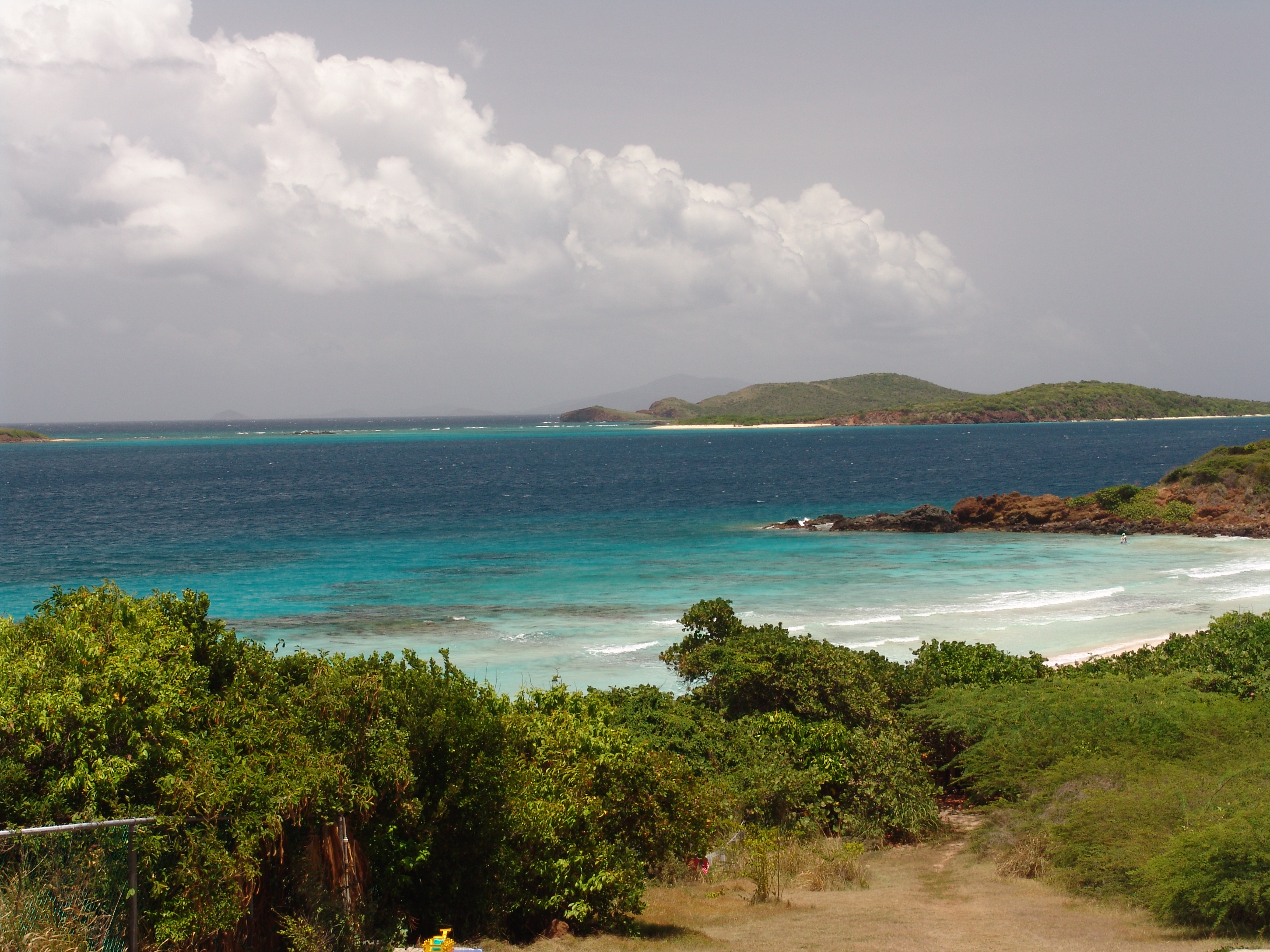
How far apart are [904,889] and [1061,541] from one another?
46.0 meters

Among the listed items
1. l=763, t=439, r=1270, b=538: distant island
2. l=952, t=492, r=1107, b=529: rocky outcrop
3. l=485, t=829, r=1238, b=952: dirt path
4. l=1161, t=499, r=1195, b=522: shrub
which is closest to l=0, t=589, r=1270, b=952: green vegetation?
l=485, t=829, r=1238, b=952: dirt path

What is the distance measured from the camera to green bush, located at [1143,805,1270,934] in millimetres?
9547

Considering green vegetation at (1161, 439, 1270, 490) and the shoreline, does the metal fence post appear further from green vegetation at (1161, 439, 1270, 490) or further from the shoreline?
green vegetation at (1161, 439, 1270, 490)

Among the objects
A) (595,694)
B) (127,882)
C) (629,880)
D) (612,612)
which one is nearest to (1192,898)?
(629,880)

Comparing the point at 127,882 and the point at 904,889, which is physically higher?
the point at 127,882

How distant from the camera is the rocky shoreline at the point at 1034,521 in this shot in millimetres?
55188

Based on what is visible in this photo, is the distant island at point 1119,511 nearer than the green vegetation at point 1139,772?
No

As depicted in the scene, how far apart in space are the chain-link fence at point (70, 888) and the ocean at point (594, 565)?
18.1ft

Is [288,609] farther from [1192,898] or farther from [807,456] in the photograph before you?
[807,456]

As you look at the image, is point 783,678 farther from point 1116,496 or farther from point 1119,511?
point 1116,496

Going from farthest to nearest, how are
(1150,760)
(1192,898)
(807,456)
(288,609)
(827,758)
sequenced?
(807,456)
(288,609)
(827,758)
(1150,760)
(1192,898)

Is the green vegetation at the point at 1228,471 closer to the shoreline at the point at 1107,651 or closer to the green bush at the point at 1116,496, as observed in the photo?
the green bush at the point at 1116,496

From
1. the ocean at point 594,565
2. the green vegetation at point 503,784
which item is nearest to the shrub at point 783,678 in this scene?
the green vegetation at point 503,784

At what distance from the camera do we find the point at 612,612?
34.7 meters
